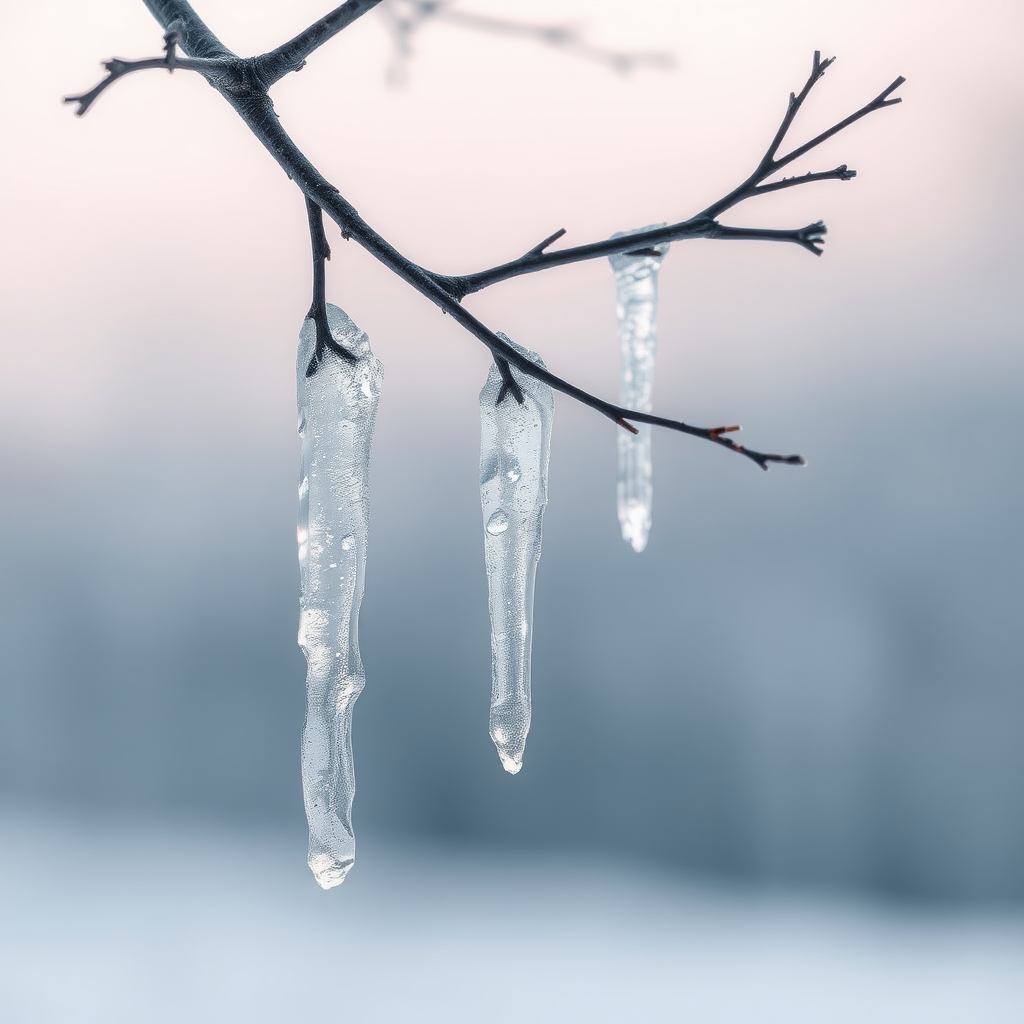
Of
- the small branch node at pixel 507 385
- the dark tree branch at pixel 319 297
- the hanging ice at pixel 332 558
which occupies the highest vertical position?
the dark tree branch at pixel 319 297

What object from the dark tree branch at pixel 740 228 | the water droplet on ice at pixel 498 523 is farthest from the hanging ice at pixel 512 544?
the dark tree branch at pixel 740 228

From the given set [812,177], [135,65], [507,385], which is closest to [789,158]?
[812,177]

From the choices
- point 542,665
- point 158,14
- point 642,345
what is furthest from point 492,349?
point 542,665

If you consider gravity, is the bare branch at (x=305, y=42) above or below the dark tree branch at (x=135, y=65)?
above

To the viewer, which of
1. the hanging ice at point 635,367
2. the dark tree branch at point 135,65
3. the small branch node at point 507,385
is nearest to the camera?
the dark tree branch at point 135,65

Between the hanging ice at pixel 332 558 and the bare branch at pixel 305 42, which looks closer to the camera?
the bare branch at pixel 305 42

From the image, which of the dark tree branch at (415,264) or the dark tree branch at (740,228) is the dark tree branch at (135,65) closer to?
the dark tree branch at (415,264)

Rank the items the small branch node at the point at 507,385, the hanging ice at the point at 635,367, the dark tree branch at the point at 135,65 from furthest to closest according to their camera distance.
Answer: the hanging ice at the point at 635,367 < the small branch node at the point at 507,385 < the dark tree branch at the point at 135,65

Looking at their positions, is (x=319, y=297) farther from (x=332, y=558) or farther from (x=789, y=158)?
(x=789, y=158)
